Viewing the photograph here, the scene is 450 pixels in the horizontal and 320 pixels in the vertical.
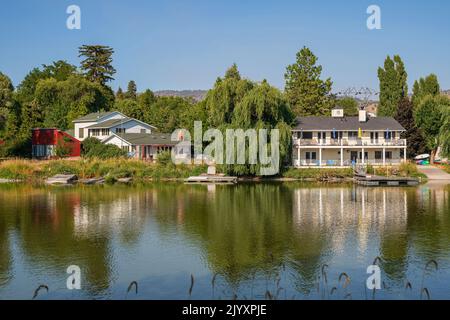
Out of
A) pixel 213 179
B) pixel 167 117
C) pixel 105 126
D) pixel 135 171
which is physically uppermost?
pixel 167 117

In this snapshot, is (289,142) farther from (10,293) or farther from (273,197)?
(10,293)

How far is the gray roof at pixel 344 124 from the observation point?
2267 inches

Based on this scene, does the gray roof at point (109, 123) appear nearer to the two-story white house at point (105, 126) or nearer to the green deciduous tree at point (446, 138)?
the two-story white house at point (105, 126)

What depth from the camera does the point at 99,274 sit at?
704 inches

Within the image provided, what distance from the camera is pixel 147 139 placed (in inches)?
2514

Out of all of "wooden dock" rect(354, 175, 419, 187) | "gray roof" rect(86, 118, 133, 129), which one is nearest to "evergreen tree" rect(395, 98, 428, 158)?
"wooden dock" rect(354, 175, 419, 187)

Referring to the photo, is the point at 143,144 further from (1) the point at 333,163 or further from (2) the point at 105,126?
(1) the point at 333,163

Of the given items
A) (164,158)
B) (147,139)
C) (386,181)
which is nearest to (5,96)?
(147,139)

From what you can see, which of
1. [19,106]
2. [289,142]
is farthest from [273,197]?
[19,106]

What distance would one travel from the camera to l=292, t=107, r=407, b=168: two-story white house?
55.8m

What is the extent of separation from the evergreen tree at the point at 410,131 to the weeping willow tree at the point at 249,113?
53.8ft

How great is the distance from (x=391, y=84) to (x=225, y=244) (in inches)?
2222

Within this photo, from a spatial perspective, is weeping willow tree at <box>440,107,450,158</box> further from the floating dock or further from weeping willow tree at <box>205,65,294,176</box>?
the floating dock

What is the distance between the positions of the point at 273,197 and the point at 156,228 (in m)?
13.5
